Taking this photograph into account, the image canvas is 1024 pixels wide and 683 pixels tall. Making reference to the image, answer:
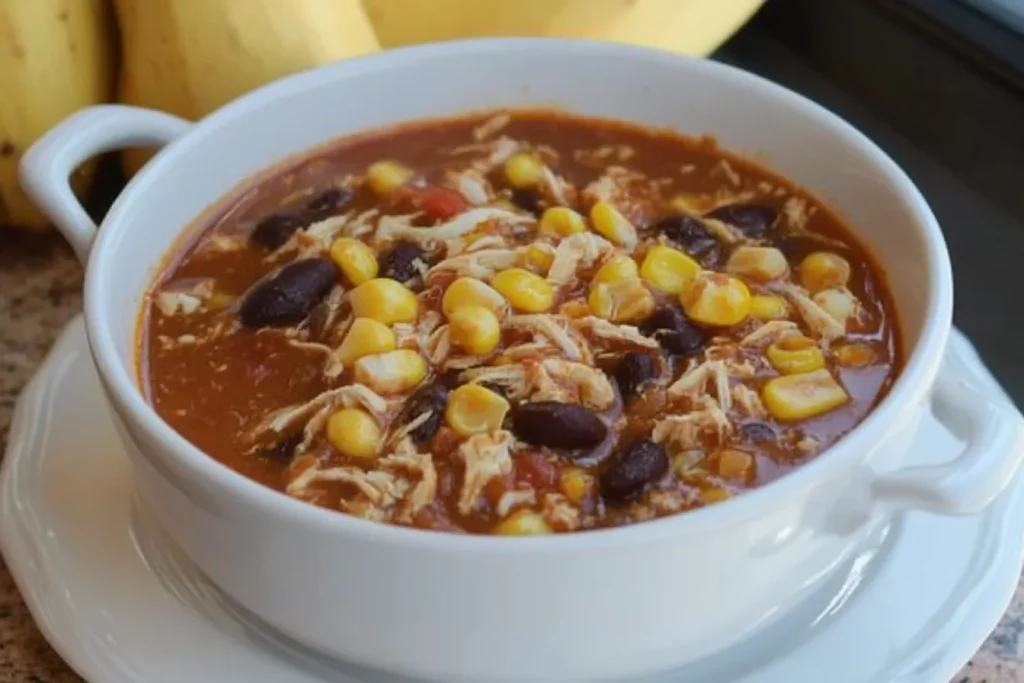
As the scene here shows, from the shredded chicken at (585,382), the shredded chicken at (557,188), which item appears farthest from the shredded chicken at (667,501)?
the shredded chicken at (557,188)

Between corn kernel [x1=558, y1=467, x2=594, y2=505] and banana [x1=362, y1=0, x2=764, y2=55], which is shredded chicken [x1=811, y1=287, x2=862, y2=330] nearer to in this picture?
corn kernel [x1=558, y1=467, x2=594, y2=505]

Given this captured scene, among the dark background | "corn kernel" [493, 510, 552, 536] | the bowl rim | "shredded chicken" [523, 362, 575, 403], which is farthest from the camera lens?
the dark background

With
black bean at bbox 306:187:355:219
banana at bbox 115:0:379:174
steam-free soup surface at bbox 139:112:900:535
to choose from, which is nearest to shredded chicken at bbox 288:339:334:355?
steam-free soup surface at bbox 139:112:900:535

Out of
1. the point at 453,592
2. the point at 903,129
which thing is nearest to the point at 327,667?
the point at 453,592

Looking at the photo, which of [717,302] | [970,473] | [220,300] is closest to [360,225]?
[220,300]

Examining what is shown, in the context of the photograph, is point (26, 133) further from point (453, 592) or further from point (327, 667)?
point (453, 592)

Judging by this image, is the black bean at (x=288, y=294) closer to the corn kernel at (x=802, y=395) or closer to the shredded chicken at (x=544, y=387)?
the shredded chicken at (x=544, y=387)
